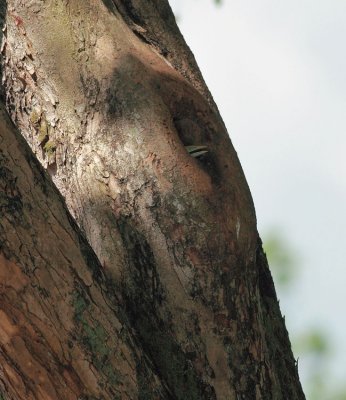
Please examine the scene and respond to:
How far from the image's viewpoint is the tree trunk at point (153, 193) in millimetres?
2805

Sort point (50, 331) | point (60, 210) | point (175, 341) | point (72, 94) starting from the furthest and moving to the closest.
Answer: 1. point (72, 94)
2. point (175, 341)
3. point (60, 210)
4. point (50, 331)

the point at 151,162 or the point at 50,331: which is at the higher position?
the point at 151,162

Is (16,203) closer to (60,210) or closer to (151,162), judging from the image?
(60,210)

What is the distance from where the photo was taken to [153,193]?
2885 mm

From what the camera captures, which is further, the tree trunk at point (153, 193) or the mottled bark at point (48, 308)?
the tree trunk at point (153, 193)

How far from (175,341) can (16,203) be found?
701mm

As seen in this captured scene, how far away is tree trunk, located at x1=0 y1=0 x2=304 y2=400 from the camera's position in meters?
2.80

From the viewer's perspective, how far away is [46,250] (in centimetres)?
239

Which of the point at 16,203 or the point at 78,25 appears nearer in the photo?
the point at 16,203

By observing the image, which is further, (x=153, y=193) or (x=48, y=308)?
(x=153, y=193)

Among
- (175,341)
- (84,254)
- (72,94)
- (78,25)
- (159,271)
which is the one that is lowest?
(175,341)

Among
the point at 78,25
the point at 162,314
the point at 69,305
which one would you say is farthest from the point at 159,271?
the point at 78,25

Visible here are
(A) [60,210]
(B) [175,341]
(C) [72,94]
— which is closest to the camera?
(A) [60,210]

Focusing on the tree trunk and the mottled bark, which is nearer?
the mottled bark
